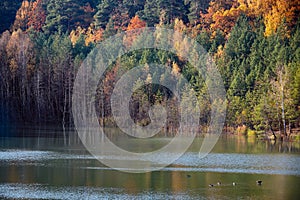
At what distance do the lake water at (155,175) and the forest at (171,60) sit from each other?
1202 cm

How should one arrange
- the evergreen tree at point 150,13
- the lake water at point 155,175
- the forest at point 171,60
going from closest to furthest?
the lake water at point 155,175 → the forest at point 171,60 → the evergreen tree at point 150,13

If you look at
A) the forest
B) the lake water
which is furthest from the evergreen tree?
the lake water

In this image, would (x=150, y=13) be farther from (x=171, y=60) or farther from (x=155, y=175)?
(x=155, y=175)

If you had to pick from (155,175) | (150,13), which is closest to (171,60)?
(150,13)

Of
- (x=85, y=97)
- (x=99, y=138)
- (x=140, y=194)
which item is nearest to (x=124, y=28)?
(x=85, y=97)

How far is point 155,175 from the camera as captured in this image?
35.5 meters

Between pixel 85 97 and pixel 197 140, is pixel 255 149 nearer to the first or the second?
pixel 197 140

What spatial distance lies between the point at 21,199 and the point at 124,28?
69633 millimetres

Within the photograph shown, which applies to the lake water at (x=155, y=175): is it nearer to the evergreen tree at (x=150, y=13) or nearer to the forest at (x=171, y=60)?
the forest at (x=171, y=60)

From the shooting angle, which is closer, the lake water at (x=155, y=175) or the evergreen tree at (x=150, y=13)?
the lake water at (x=155, y=175)

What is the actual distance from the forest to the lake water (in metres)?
12.0

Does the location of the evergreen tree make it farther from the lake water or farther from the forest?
the lake water

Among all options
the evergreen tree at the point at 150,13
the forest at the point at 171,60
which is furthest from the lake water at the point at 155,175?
the evergreen tree at the point at 150,13

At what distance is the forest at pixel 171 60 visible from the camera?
6028cm
